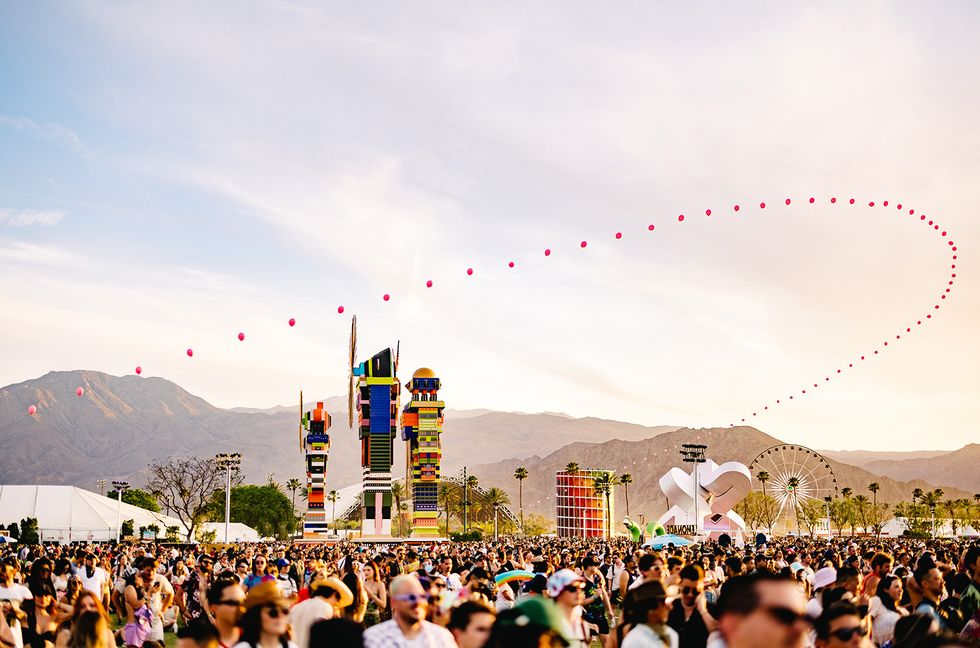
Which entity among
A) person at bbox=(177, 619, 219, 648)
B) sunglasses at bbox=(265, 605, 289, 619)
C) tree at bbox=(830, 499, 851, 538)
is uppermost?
tree at bbox=(830, 499, 851, 538)

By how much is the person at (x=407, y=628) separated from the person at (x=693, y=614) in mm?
2436

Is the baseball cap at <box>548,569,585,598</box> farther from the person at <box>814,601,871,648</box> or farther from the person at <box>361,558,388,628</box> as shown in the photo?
the person at <box>361,558,388,628</box>

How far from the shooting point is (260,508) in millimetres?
132250

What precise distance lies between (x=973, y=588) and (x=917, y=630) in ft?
11.6

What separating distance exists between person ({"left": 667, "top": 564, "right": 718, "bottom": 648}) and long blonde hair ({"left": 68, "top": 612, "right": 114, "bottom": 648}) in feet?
14.1

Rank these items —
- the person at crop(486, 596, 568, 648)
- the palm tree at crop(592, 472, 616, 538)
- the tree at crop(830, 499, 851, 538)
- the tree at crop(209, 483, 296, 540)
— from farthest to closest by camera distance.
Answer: the tree at crop(830, 499, 851, 538), the palm tree at crop(592, 472, 616, 538), the tree at crop(209, 483, 296, 540), the person at crop(486, 596, 568, 648)

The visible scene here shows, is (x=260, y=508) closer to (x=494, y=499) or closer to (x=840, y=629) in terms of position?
(x=494, y=499)

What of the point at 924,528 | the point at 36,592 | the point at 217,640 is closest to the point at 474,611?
the point at 217,640

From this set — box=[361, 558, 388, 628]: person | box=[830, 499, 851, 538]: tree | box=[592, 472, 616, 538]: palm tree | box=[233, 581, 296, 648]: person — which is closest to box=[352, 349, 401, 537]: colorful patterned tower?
box=[361, 558, 388, 628]: person

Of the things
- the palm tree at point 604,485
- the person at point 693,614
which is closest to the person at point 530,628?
the person at point 693,614

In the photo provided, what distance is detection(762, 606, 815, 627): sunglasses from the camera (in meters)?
3.57

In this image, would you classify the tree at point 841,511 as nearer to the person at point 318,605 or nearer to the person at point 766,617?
the person at point 318,605

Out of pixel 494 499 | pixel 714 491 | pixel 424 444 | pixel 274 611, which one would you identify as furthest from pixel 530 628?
pixel 494 499

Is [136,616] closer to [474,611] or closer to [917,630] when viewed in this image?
[474,611]
